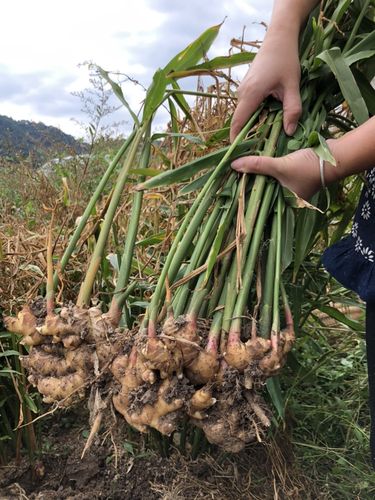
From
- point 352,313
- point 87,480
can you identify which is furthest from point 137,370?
point 352,313

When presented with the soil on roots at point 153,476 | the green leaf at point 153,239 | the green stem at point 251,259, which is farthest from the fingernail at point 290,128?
the soil on roots at point 153,476

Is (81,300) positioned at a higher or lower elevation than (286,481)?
higher

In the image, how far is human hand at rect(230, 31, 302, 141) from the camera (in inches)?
32.7

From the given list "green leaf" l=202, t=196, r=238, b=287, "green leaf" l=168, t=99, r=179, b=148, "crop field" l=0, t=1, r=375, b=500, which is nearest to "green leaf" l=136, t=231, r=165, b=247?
"crop field" l=0, t=1, r=375, b=500

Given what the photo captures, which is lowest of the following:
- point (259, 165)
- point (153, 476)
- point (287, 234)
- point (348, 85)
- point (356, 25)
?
point (153, 476)

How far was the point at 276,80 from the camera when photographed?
32.8 inches

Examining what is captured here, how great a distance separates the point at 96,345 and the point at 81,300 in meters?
0.08

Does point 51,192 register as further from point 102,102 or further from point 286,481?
point 286,481

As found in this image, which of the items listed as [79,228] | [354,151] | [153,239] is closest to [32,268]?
[153,239]

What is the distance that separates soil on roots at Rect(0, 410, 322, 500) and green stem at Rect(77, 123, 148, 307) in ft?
1.68

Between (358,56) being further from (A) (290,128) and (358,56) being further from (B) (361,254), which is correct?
(B) (361,254)

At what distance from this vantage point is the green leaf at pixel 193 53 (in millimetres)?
940

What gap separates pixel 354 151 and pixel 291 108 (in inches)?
5.8

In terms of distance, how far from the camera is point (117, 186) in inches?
33.7
